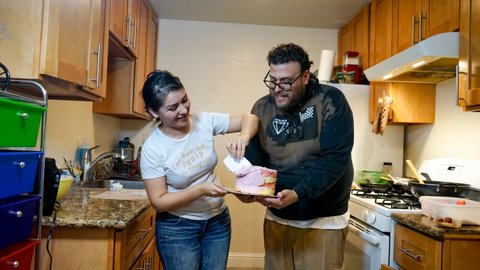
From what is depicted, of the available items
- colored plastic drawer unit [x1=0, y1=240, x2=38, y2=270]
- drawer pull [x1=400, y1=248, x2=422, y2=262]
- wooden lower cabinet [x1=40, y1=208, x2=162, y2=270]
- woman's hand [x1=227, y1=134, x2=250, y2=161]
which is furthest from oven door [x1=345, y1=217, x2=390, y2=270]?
colored plastic drawer unit [x1=0, y1=240, x2=38, y2=270]

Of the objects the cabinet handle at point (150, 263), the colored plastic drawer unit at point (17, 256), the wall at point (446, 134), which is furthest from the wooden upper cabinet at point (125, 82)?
the wall at point (446, 134)

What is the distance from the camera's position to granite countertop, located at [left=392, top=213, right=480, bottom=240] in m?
1.45

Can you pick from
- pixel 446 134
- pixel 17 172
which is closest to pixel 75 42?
pixel 17 172

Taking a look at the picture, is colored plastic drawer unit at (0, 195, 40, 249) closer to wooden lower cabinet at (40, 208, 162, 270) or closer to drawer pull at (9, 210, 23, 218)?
drawer pull at (9, 210, 23, 218)

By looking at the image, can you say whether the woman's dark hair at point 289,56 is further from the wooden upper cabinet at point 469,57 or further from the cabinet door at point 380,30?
the cabinet door at point 380,30

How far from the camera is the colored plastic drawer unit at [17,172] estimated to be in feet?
3.09

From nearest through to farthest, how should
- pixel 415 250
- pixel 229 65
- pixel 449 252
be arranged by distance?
pixel 449 252 < pixel 415 250 < pixel 229 65

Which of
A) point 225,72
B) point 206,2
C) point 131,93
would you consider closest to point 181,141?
point 131,93

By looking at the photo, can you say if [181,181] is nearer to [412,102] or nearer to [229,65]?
[412,102]

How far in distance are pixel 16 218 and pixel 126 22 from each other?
157 cm

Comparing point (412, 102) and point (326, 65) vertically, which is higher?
point (326, 65)

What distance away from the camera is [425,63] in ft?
6.24

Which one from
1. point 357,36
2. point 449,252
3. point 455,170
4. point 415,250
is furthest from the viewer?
point 357,36

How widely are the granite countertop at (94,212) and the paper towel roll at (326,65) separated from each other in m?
1.79
